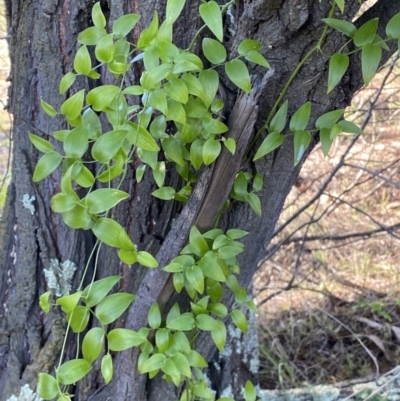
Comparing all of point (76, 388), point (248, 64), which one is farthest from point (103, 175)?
point (76, 388)

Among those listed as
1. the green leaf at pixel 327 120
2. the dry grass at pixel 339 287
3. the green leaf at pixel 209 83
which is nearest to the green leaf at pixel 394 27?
the green leaf at pixel 327 120

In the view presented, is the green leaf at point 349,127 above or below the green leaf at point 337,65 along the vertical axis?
below

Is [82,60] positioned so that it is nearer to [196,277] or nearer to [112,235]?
[112,235]

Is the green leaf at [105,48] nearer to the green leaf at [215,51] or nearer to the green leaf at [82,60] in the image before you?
the green leaf at [82,60]

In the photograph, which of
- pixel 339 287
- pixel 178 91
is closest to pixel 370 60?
pixel 178 91

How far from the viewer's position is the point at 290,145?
2.80 ft

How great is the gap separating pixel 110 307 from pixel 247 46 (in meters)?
0.43

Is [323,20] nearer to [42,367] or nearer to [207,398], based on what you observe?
[207,398]

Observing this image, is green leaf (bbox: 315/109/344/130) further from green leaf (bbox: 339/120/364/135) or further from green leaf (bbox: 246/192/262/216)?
green leaf (bbox: 246/192/262/216)

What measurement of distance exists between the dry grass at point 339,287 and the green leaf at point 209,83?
3.31ft

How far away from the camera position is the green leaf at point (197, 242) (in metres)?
0.80

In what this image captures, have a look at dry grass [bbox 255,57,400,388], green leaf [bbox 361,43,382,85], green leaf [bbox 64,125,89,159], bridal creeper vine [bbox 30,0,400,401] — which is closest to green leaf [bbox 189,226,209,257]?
bridal creeper vine [bbox 30,0,400,401]

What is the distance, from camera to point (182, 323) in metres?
0.84

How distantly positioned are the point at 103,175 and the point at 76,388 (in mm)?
A: 530
